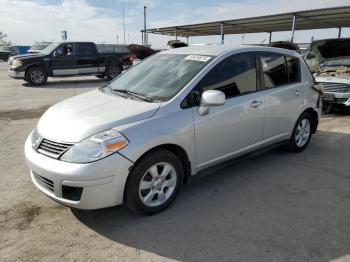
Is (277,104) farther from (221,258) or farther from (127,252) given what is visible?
(127,252)

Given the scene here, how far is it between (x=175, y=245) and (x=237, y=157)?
1646 mm

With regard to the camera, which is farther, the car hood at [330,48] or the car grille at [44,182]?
the car hood at [330,48]

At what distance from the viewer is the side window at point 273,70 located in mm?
4516

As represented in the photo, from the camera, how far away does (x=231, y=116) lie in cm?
392

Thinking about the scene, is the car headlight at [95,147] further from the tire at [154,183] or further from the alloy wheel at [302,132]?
the alloy wheel at [302,132]

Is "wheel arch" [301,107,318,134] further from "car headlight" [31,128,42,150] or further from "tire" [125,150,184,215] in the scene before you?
"car headlight" [31,128,42,150]

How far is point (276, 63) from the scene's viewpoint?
15.7 ft

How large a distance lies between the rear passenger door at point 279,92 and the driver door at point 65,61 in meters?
11.6

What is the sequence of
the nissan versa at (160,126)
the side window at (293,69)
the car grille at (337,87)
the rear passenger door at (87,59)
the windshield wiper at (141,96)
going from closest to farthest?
the nissan versa at (160,126)
the windshield wiper at (141,96)
the side window at (293,69)
the car grille at (337,87)
the rear passenger door at (87,59)

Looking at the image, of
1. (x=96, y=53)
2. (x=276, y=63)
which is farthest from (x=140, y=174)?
(x=96, y=53)

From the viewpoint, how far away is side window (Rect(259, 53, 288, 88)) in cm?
452

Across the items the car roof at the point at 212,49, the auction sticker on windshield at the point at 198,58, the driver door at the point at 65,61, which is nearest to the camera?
the auction sticker on windshield at the point at 198,58

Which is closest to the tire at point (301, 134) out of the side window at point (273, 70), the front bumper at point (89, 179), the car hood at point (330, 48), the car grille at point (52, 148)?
the side window at point (273, 70)

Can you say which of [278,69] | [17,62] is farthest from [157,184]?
[17,62]
